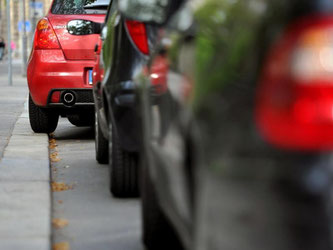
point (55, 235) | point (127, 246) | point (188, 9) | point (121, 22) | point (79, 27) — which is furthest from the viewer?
point (79, 27)

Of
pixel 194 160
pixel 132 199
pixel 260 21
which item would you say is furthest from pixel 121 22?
pixel 260 21

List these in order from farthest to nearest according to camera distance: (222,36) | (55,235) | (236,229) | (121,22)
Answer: (121,22), (55,235), (222,36), (236,229)

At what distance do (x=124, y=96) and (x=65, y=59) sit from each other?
3.81 m

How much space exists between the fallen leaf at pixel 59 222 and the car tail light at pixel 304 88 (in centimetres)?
336

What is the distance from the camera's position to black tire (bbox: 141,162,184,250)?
4617 mm

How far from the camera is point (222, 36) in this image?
9.25 feet

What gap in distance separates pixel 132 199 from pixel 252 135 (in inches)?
160

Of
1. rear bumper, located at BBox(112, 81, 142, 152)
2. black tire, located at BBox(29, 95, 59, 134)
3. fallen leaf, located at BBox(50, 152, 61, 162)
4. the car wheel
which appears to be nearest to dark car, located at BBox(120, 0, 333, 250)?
rear bumper, located at BBox(112, 81, 142, 152)

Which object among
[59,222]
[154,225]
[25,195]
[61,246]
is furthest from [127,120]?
[154,225]

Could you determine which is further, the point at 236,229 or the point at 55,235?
the point at 55,235

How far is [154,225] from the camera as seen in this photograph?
4688mm

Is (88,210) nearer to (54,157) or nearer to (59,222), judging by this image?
(59,222)

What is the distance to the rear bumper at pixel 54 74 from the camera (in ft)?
32.0

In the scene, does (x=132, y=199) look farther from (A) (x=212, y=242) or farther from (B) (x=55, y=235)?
(A) (x=212, y=242)
